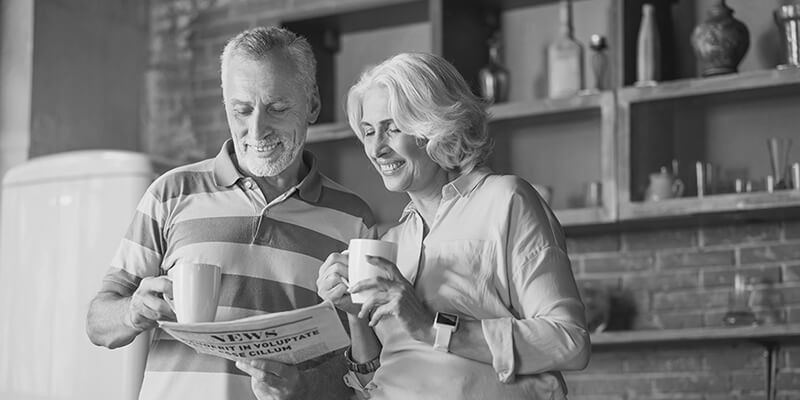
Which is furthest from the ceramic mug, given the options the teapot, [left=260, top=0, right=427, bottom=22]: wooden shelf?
[left=260, top=0, right=427, bottom=22]: wooden shelf

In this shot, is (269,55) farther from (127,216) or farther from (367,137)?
(127,216)

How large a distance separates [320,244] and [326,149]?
7.52ft

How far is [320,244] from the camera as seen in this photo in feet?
7.31

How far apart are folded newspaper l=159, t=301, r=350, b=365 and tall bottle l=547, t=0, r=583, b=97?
234 cm

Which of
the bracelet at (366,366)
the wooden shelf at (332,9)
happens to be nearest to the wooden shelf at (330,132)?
the wooden shelf at (332,9)

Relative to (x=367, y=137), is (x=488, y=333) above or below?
below

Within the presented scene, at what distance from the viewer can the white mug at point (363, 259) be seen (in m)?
1.77

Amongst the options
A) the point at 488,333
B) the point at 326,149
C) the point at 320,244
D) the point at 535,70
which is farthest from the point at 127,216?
the point at 488,333

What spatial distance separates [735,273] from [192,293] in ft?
8.25

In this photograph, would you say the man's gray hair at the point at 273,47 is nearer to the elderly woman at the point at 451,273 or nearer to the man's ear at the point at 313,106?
the man's ear at the point at 313,106

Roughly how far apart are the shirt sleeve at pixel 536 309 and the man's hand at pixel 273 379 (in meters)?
0.42

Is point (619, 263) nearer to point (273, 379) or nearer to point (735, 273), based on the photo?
point (735, 273)

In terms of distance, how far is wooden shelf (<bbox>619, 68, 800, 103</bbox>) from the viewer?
364cm

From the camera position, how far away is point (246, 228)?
87.1 inches
